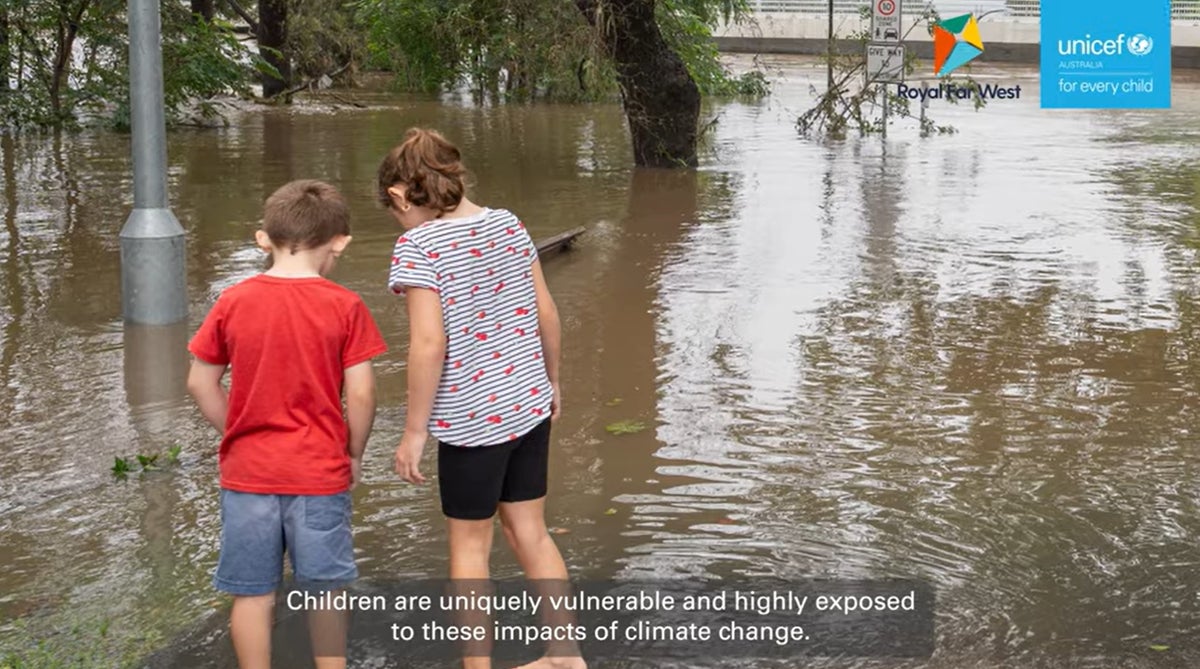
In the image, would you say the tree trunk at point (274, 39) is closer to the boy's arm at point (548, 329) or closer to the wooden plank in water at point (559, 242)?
the wooden plank in water at point (559, 242)

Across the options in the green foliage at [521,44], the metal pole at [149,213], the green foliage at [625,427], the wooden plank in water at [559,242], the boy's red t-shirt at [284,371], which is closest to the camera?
the boy's red t-shirt at [284,371]

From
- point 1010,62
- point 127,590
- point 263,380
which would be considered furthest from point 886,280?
point 1010,62

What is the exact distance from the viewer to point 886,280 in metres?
10.4

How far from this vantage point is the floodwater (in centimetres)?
518

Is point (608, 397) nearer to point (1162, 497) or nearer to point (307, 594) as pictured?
point (1162, 497)

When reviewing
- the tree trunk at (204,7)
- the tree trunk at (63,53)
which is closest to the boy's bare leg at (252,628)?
the tree trunk at (63,53)

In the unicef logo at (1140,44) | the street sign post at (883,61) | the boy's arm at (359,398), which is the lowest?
the boy's arm at (359,398)

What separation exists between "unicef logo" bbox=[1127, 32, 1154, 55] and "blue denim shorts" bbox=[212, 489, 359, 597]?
25719 mm

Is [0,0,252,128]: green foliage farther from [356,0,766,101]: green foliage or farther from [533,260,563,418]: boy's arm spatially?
[533,260,563,418]: boy's arm

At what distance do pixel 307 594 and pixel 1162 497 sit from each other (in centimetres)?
354

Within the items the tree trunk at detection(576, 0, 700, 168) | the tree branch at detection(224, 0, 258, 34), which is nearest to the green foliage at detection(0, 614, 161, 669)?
the tree trunk at detection(576, 0, 700, 168)

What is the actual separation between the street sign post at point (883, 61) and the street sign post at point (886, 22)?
141 millimetres

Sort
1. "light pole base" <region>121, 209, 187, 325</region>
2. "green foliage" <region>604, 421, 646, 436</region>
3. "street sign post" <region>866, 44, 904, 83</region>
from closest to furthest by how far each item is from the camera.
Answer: "green foliage" <region>604, 421, 646, 436</region>, "light pole base" <region>121, 209, 187, 325</region>, "street sign post" <region>866, 44, 904, 83</region>

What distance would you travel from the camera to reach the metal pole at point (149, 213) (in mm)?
8539
